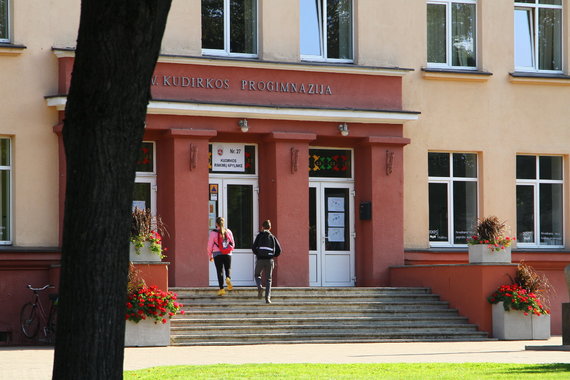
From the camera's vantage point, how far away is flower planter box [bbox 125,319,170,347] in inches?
835

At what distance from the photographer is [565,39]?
28.4 m

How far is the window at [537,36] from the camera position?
2839 cm

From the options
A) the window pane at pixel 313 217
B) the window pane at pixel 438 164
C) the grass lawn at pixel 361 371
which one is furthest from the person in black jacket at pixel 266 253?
the grass lawn at pixel 361 371

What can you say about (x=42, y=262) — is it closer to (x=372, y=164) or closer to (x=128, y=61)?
(x=372, y=164)

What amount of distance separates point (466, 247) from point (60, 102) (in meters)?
10.1

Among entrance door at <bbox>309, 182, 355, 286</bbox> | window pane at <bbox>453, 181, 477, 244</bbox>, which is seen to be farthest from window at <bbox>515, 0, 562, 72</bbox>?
entrance door at <bbox>309, 182, 355, 286</bbox>

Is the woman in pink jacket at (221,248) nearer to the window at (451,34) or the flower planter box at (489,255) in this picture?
the flower planter box at (489,255)

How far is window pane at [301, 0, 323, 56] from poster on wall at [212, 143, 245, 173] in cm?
268

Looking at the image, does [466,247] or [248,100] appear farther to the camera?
[466,247]

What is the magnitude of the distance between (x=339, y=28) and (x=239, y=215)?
491cm

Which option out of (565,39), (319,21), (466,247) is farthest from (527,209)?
(319,21)

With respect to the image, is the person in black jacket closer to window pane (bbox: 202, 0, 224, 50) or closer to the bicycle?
the bicycle

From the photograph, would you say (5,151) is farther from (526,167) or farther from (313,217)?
(526,167)

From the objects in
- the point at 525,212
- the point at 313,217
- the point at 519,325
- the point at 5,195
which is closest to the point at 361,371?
the point at 519,325
